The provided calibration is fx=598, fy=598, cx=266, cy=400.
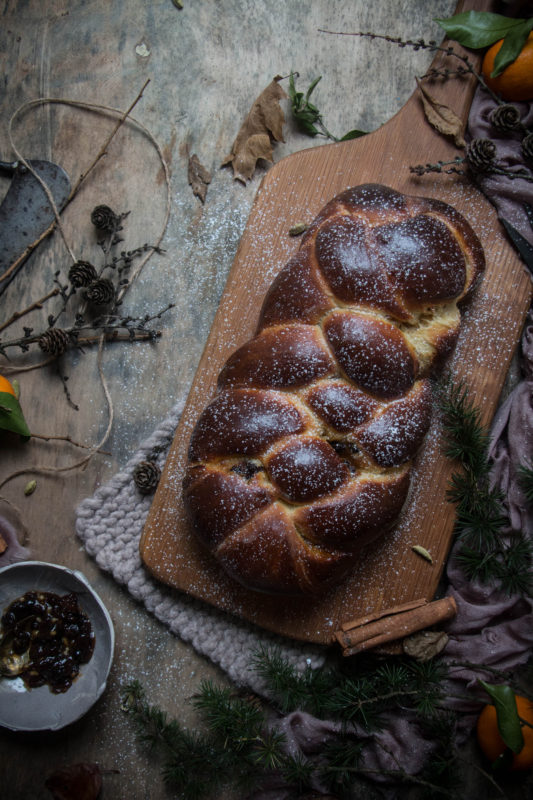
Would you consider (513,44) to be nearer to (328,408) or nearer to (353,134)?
(353,134)

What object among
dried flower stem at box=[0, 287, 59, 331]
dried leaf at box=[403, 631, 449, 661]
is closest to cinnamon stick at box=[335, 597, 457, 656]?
dried leaf at box=[403, 631, 449, 661]

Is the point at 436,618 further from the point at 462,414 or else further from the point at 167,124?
the point at 167,124

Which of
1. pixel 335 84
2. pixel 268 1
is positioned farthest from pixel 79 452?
pixel 268 1

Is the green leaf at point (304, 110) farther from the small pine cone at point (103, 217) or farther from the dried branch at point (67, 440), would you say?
the dried branch at point (67, 440)

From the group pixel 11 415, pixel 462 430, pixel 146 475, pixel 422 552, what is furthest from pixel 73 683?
pixel 462 430

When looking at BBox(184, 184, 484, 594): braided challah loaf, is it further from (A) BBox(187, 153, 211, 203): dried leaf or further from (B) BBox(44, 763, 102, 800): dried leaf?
(B) BBox(44, 763, 102, 800): dried leaf

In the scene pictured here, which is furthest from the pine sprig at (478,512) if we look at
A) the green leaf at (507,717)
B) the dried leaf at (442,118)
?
the dried leaf at (442,118)
